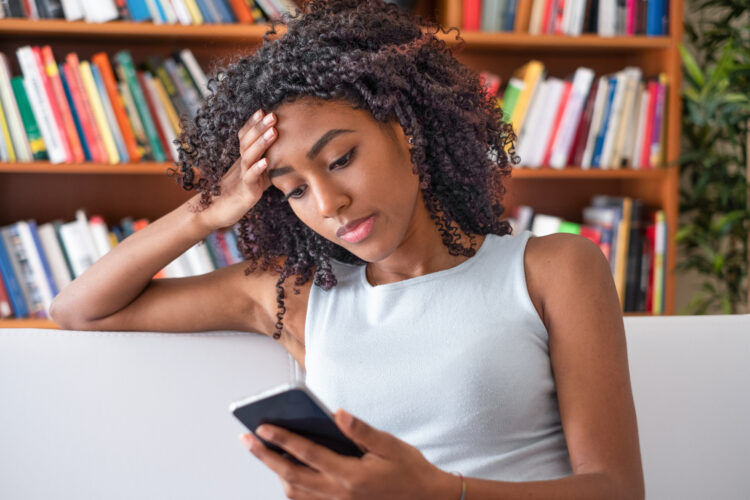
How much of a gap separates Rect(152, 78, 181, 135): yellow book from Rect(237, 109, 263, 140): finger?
1195 millimetres

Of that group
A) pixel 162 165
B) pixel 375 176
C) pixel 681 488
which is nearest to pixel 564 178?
pixel 162 165

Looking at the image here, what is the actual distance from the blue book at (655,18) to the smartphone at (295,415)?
1.97 metres

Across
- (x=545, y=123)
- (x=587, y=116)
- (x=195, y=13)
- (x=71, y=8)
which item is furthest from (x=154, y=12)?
(x=587, y=116)

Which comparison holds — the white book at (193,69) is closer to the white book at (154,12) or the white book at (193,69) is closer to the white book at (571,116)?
the white book at (154,12)

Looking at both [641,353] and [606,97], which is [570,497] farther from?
[606,97]

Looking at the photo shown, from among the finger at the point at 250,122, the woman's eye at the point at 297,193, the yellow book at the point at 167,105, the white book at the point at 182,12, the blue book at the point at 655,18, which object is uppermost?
the white book at the point at 182,12

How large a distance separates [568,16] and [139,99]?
129 centimetres

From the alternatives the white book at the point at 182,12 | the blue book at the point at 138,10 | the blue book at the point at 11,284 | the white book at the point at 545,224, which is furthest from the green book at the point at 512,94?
the blue book at the point at 11,284

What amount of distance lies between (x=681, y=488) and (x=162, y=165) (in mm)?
1594

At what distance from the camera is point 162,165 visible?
7.17ft

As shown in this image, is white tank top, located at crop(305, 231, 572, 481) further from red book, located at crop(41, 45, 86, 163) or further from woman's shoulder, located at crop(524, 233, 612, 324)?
red book, located at crop(41, 45, 86, 163)

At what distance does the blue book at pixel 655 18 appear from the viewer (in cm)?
230

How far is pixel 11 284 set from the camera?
7.14 feet

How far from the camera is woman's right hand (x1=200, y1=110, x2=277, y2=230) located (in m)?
1.03
